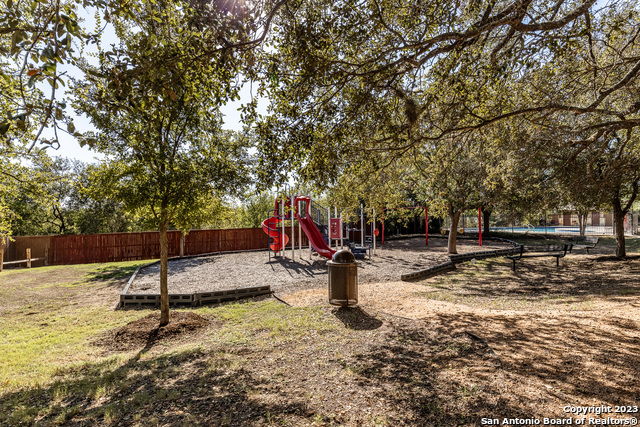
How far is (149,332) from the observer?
20.0ft

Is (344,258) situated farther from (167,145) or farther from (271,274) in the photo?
(271,274)

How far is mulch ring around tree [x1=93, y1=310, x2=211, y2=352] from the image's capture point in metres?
5.66

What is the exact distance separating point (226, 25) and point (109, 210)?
29.7 metres

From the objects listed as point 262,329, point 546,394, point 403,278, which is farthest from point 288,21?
point 403,278

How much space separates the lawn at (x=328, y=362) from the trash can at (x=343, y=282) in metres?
0.35

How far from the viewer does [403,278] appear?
1085 centimetres

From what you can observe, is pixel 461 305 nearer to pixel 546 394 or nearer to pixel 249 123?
pixel 546 394

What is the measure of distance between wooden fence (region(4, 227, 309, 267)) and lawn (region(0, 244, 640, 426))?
47.7ft

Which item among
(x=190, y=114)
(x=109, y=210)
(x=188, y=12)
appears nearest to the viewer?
(x=188, y=12)

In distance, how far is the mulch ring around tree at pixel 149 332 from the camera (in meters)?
5.66

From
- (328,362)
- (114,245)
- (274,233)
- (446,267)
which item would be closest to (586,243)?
(446,267)

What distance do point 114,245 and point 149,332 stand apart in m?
18.8

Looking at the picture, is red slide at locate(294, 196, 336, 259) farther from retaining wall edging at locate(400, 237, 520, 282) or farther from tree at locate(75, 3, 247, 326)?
tree at locate(75, 3, 247, 326)

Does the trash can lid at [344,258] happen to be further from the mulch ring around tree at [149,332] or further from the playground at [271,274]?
the mulch ring around tree at [149,332]
